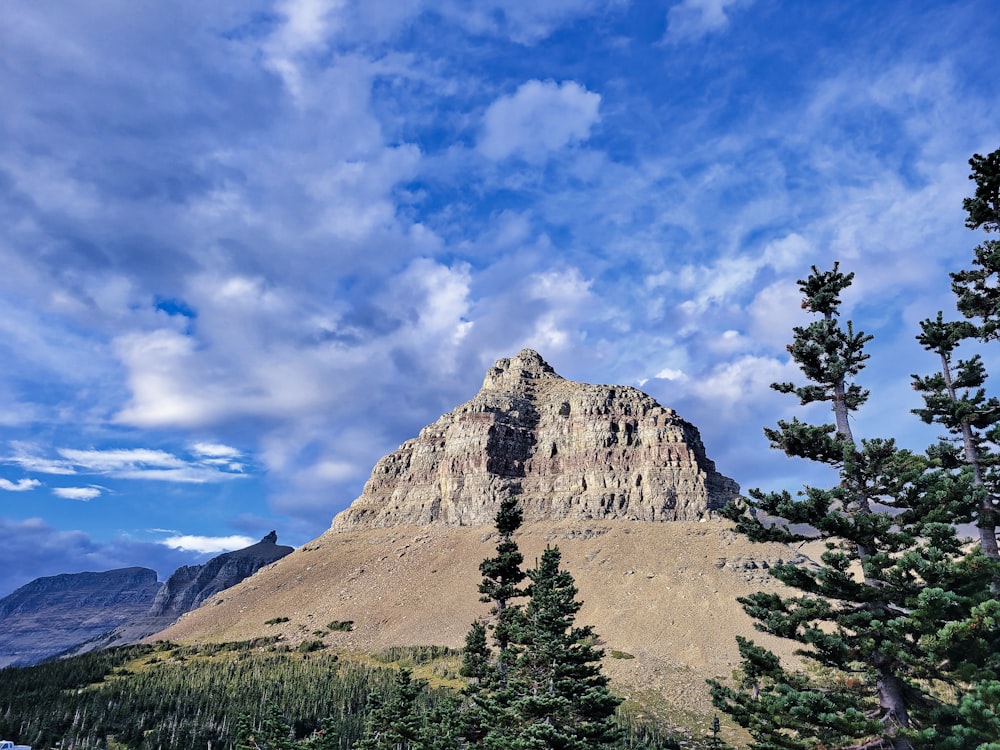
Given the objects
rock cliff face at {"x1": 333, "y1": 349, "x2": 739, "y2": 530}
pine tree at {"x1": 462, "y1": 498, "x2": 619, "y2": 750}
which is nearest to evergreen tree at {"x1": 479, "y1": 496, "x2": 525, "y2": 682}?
pine tree at {"x1": 462, "y1": 498, "x2": 619, "y2": 750}

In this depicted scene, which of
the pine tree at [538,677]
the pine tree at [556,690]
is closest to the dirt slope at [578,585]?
the pine tree at [538,677]

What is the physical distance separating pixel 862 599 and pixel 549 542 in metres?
102

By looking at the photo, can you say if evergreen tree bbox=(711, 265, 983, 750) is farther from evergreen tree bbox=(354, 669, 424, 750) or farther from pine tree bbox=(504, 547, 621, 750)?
evergreen tree bbox=(354, 669, 424, 750)

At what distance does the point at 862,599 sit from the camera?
45.7ft

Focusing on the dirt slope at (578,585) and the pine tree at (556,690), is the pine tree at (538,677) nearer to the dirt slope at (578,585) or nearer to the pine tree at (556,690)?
the pine tree at (556,690)

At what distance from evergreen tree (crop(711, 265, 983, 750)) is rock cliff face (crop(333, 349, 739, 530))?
132 m

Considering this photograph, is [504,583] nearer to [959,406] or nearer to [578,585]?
[959,406]

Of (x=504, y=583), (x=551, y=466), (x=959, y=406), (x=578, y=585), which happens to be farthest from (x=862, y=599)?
(x=551, y=466)

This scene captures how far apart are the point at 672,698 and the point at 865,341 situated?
6956cm

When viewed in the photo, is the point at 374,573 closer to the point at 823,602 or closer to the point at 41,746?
the point at 41,746

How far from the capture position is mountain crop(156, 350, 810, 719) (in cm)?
9400

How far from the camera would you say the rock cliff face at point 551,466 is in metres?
147

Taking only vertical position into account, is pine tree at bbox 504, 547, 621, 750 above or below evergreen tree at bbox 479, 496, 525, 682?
below

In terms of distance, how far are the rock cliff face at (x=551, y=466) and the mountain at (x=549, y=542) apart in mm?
406
